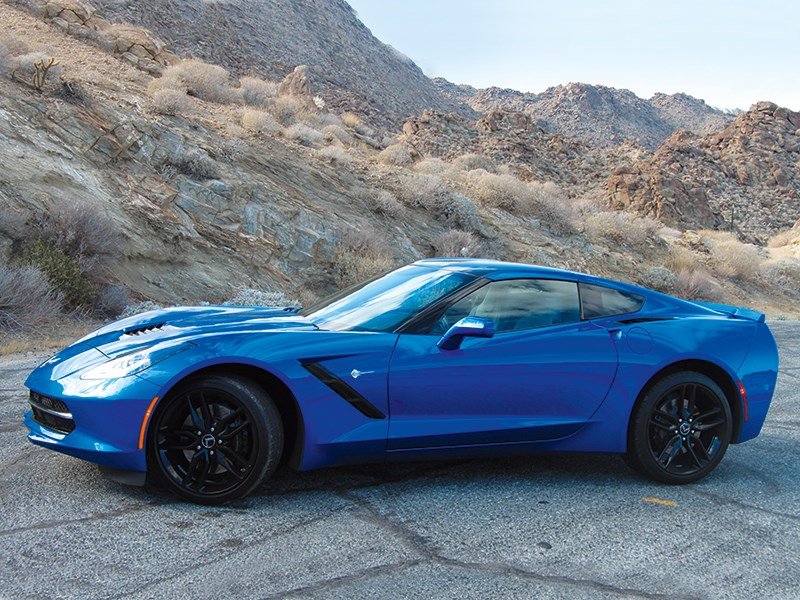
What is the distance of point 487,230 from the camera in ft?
74.8

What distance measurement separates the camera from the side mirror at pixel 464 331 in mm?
4547

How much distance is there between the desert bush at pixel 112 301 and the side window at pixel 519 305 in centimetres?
806

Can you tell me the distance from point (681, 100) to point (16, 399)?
4038 inches

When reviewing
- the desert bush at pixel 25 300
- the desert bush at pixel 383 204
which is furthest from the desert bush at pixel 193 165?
the desert bush at pixel 25 300

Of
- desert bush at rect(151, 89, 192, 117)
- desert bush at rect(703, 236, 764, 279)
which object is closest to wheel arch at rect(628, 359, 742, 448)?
desert bush at rect(151, 89, 192, 117)

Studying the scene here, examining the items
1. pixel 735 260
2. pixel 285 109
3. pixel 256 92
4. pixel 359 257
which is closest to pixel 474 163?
pixel 285 109

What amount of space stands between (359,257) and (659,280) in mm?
11581

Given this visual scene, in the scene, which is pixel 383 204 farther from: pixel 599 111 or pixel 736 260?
pixel 599 111

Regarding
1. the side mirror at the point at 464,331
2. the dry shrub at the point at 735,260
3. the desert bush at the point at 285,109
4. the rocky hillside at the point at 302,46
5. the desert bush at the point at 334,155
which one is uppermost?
the rocky hillside at the point at 302,46

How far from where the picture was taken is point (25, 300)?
10.4 meters

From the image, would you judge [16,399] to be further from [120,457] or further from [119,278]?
[119,278]

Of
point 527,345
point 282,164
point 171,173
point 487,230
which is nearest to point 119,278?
point 171,173

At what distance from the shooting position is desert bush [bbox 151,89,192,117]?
19266 millimetres

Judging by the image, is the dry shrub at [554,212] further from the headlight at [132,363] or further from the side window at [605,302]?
the headlight at [132,363]
